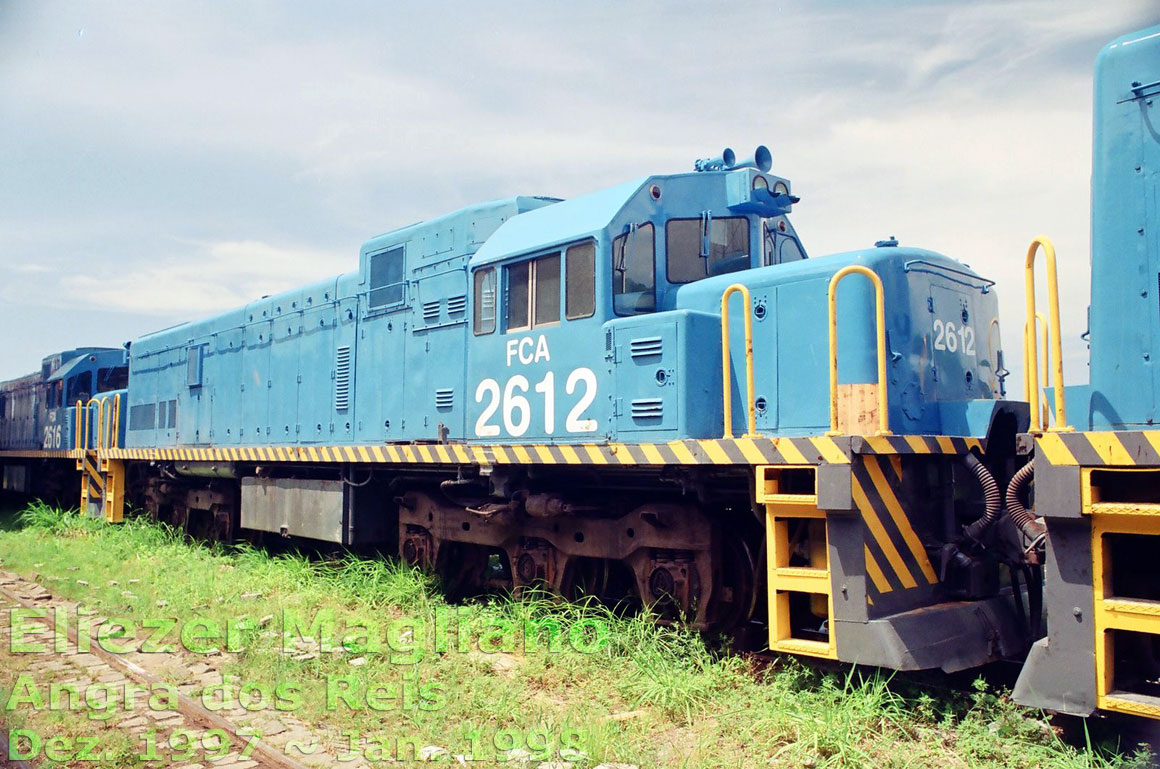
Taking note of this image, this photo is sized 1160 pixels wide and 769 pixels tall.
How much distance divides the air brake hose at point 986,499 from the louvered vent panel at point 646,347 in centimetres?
207

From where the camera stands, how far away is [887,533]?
17.2ft

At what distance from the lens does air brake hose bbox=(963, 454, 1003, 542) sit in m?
5.35

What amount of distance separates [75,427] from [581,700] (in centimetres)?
1588

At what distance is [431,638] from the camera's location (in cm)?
714

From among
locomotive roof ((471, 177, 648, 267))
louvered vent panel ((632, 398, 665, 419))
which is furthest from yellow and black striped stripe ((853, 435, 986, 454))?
locomotive roof ((471, 177, 648, 267))

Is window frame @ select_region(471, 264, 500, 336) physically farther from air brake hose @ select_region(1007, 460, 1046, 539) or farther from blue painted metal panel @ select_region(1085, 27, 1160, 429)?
blue painted metal panel @ select_region(1085, 27, 1160, 429)

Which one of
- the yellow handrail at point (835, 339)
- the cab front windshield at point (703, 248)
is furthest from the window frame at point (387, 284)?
the yellow handrail at point (835, 339)

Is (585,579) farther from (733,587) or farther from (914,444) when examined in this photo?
(914,444)

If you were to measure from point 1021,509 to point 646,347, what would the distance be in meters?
2.53

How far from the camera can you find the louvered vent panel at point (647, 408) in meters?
6.16

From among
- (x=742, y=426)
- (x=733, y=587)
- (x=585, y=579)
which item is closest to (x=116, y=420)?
(x=585, y=579)

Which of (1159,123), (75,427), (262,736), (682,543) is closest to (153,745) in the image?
(262,736)

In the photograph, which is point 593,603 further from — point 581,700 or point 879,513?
point 879,513

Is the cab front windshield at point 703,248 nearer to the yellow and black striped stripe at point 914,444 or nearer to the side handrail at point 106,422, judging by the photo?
the yellow and black striped stripe at point 914,444
